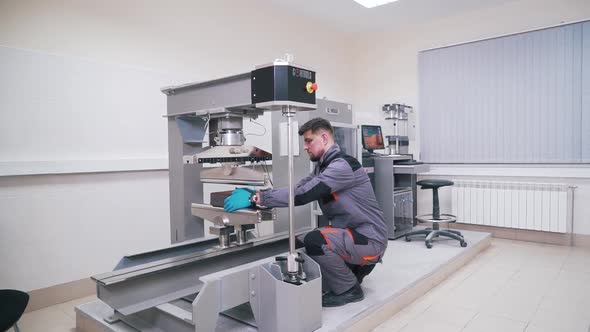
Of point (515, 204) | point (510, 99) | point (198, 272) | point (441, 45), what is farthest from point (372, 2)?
point (198, 272)

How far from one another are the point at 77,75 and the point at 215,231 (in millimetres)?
1727

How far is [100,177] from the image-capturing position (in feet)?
10.3

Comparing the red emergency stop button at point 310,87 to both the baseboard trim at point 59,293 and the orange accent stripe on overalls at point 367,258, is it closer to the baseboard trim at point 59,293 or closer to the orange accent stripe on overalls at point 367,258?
the orange accent stripe on overalls at point 367,258

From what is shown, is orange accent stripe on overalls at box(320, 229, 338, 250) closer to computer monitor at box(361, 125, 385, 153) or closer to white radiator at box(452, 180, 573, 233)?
computer monitor at box(361, 125, 385, 153)

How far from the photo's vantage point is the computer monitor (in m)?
4.31

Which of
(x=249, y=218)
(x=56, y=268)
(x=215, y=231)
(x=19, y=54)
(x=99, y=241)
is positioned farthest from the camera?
(x=99, y=241)

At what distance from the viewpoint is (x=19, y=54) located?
8.95 feet

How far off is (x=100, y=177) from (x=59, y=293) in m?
0.93

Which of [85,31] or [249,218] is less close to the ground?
[85,31]

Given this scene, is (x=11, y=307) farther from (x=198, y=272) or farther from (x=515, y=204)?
(x=515, y=204)

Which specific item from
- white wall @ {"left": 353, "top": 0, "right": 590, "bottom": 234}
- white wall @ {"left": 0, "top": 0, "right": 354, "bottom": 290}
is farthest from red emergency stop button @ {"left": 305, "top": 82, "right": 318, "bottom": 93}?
white wall @ {"left": 353, "top": 0, "right": 590, "bottom": 234}

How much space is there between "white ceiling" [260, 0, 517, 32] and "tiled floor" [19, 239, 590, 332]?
305cm

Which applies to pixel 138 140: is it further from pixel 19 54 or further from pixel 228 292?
pixel 228 292

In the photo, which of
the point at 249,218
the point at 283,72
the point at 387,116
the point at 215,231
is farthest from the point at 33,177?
the point at 387,116
